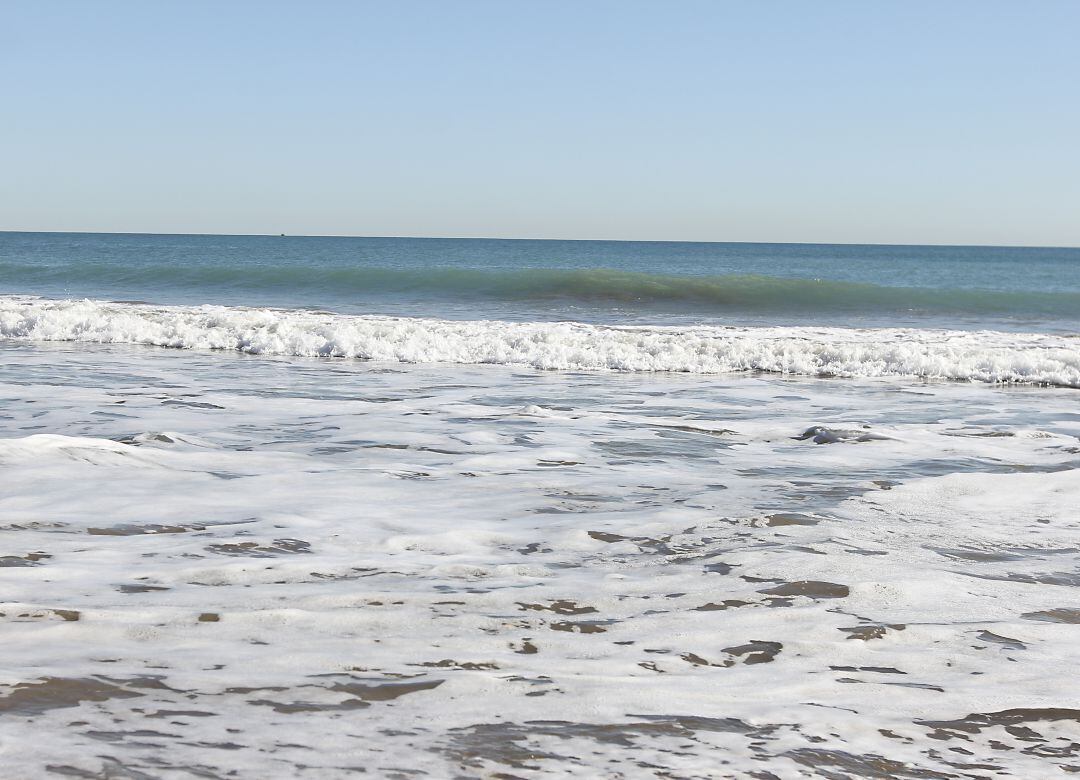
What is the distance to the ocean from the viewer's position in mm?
2643

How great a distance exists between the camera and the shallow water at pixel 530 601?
2.62 m

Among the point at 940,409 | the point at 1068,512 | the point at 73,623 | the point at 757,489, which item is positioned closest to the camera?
the point at 73,623

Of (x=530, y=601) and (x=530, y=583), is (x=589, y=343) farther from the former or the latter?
(x=530, y=601)

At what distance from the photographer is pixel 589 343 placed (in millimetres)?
15805

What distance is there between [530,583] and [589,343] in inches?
468

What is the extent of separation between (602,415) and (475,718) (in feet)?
20.3

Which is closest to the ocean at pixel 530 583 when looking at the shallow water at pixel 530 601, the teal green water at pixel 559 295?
the shallow water at pixel 530 601

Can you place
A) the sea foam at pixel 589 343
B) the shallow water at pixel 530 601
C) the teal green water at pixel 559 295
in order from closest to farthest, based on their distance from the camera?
1. the shallow water at pixel 530 601
2. the sea foam at pixel 589 343
3. the teal green water at pixel 559 295

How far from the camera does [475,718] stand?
2.76 meters

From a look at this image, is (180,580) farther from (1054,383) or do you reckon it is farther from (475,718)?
(1054,383)

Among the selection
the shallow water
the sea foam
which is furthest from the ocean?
the sea foam

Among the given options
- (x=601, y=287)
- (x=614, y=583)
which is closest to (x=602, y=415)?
(x=614, y=583)

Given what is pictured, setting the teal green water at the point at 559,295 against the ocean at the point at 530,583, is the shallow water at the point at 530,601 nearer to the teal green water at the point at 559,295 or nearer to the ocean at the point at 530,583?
the ocean at the point at 530,583

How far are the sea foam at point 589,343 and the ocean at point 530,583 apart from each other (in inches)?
121
